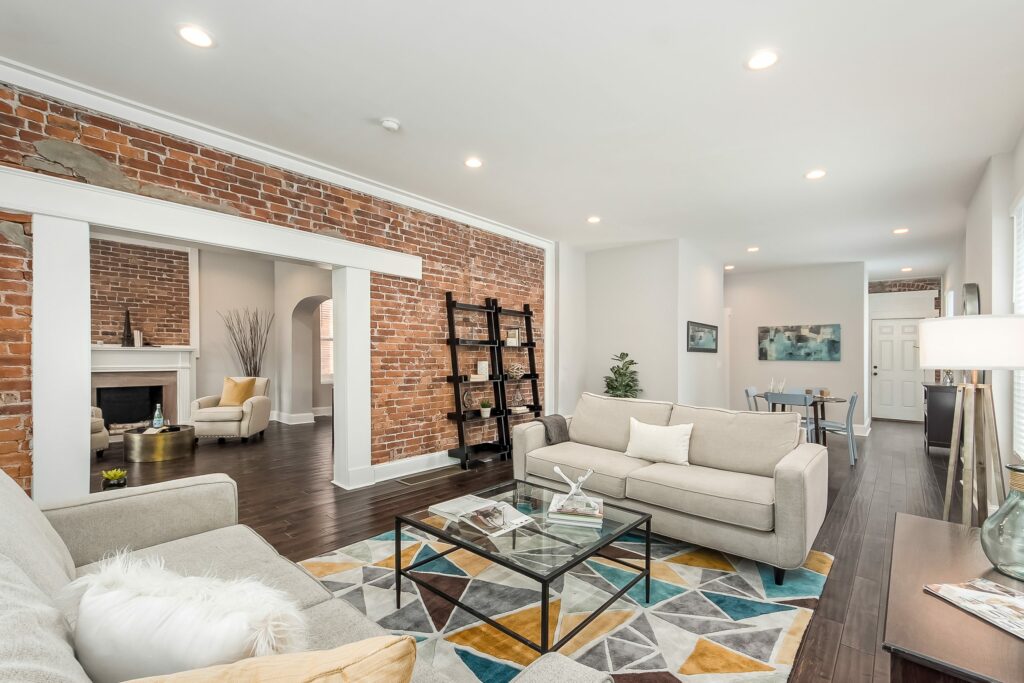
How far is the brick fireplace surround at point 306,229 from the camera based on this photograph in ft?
8.61

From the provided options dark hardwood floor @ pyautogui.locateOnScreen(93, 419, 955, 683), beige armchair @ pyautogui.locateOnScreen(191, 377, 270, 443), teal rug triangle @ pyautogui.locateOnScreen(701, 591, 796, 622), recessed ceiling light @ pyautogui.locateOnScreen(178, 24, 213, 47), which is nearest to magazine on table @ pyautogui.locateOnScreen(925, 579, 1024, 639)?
dark hardwood floor @ pyautogui.locateOnScreen(93, 419, 955, 683)

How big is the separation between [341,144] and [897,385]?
10.0 meters

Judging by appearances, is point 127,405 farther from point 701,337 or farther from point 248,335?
point 701,337

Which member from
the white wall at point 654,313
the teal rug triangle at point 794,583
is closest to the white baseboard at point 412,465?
the white wall at point 654,313

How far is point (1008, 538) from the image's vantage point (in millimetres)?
1448

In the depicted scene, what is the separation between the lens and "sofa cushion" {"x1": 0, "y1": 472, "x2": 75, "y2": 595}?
1042 mm

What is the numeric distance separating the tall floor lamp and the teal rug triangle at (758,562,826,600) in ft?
2.36

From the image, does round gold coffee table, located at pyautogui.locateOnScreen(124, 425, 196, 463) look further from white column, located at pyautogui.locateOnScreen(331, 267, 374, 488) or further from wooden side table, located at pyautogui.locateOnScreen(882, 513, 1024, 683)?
wooden side table, located at pyautogui.locateOnScreen(882, 513, 1024, 683)

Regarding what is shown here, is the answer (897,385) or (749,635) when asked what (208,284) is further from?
(897,385)

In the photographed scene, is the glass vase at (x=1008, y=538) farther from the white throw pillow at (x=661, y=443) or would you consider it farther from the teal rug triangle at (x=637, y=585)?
the white throw pillow at (x=661, y=443)

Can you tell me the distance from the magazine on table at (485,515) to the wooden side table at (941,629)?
1.37m

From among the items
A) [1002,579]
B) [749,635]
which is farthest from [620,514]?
[1002,579]

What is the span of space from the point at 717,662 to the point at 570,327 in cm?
505

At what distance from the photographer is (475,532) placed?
2125 mm
